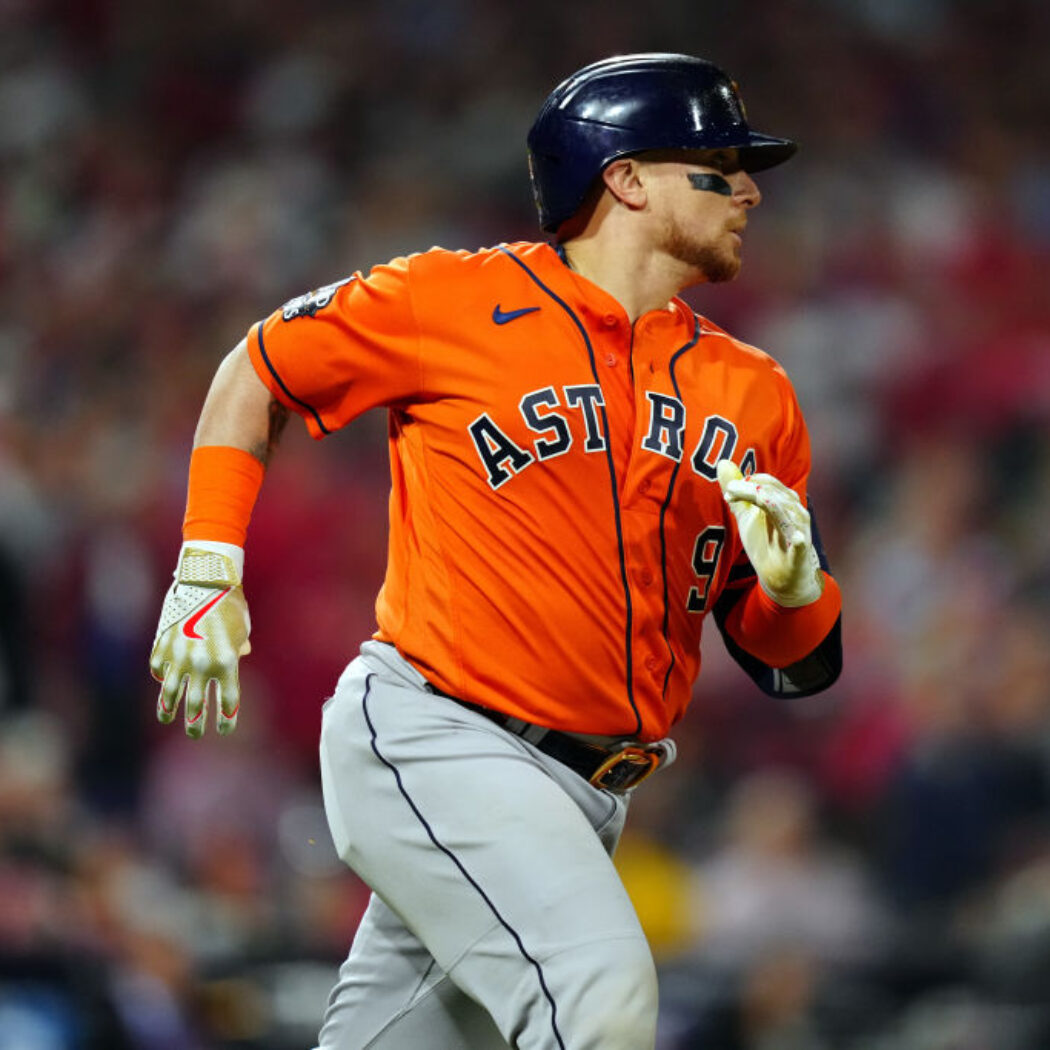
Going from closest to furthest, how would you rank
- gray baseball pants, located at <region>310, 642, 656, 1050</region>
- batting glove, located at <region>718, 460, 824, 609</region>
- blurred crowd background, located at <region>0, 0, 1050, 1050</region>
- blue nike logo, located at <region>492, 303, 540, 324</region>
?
gray baseball pants, located at <region>310, 642, 656, 1050</region>, batting glove, located at <region>718, 460, 824, 609</region>, blue nike logo, located at <region>492, 303, 540, 324</region>, blurred crowd background, located at <region>0, 0, 1050, 1050</region>

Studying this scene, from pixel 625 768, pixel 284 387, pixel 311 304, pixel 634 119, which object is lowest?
pixel 625 768

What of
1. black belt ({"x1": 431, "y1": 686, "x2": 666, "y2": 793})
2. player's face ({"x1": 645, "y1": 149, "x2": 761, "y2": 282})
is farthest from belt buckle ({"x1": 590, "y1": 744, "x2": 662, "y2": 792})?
player's face ({"x1": 645, "y1": 149, "x2": 761, "y2": 282})

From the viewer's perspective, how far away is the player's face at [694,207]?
120 inches

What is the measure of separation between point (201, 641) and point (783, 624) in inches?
38.9

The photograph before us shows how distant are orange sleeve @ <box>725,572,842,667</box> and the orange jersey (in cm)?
12

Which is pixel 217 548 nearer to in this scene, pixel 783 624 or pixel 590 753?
pixel 590 753

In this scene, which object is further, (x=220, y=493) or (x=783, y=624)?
(x=783, y=624)

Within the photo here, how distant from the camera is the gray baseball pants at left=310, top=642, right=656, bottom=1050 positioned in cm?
250

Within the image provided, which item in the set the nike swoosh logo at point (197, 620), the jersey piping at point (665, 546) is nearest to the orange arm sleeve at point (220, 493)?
the nike swoosh logo at point (197, 620)

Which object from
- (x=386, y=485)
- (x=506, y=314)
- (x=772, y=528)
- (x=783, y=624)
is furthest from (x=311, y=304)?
(x=386, y=485)

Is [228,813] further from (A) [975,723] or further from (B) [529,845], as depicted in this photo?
(B) [529,845]

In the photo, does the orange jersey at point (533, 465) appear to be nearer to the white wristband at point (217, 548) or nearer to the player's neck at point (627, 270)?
the player's neck at point (627, 270)

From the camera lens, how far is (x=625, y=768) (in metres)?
2.93

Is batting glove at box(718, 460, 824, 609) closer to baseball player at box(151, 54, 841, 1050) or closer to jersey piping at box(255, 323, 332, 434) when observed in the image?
baseball player at box(151, 54, 841, 1050)
